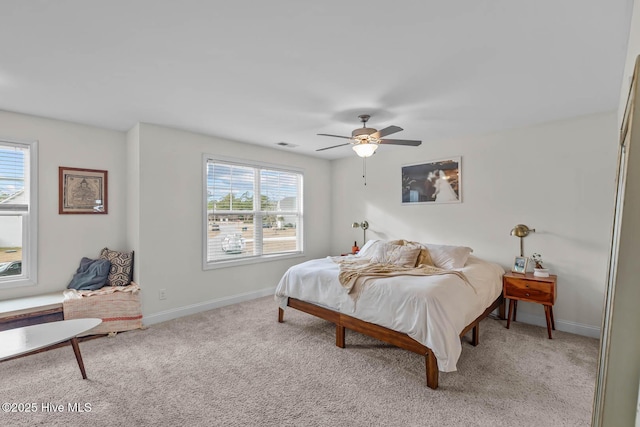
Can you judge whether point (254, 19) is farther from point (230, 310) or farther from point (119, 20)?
point (230, 310)

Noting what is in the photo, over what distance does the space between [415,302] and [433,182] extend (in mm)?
2486

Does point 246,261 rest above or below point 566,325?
above

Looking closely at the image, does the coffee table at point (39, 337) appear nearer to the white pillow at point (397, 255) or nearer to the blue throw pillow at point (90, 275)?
the blue throw pillow at point (90, 275)

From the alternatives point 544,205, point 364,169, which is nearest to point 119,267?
point 364,169

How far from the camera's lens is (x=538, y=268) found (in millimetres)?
3365

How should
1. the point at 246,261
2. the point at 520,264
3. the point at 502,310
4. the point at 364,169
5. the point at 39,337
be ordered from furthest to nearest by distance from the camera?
the point at 364,169, the point at 246,261, the point at 502,310, the point at 520,264, the point at 39,337

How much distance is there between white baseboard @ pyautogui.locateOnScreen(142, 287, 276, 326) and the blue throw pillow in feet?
2.18

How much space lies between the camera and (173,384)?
233 cm

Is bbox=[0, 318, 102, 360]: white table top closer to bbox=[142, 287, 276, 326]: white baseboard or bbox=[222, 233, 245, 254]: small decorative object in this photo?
bbox=[142, 287, 276, 326]: white baseboard

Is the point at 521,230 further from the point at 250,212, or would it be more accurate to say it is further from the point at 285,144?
the point at 250,212

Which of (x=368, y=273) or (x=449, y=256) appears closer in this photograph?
(x=368, y=273)

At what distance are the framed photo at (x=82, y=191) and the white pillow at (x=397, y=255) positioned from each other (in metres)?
3.51

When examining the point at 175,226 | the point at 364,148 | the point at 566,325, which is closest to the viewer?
the point at 364,148

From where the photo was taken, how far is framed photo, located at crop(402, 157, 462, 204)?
4.17 meters
